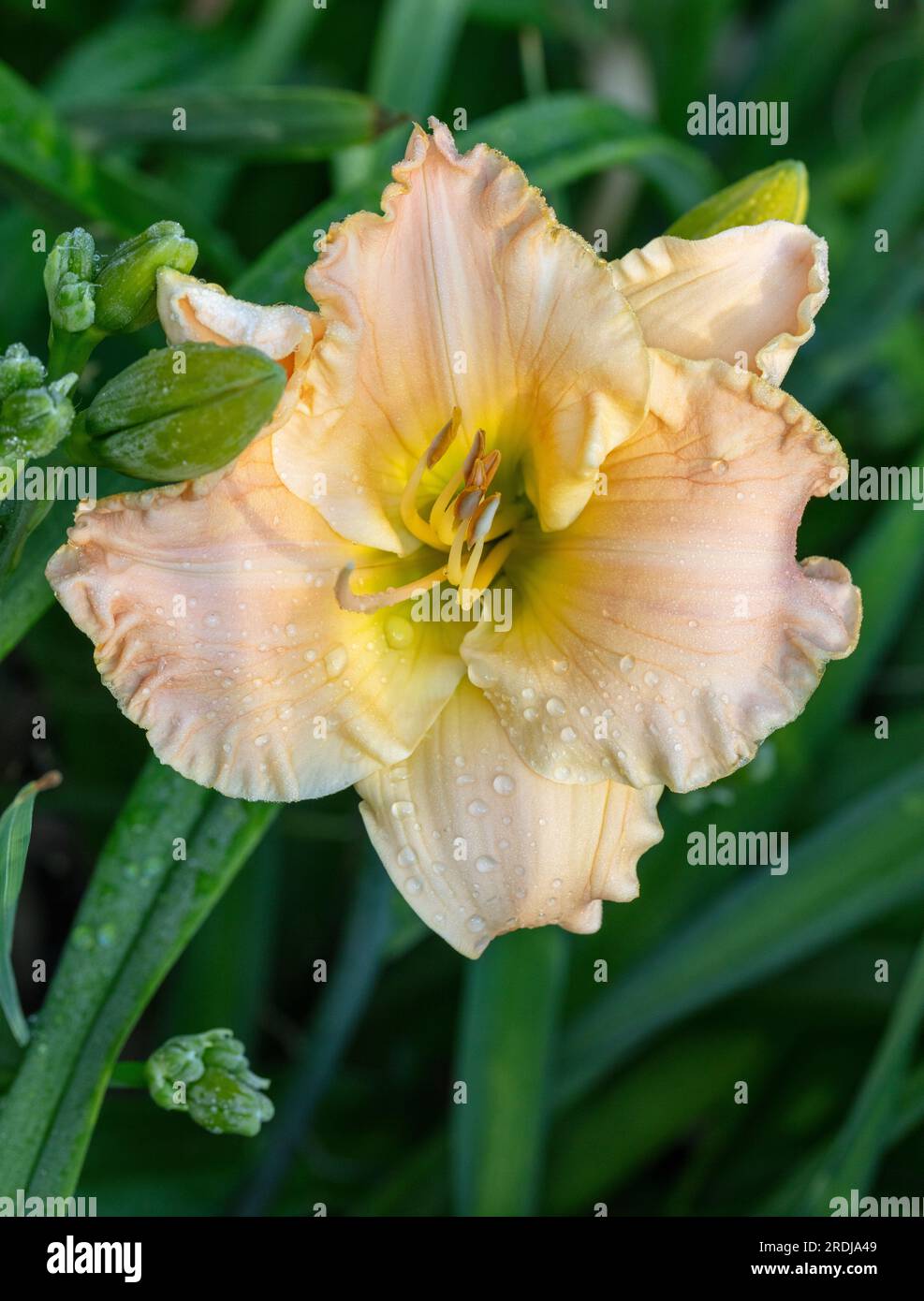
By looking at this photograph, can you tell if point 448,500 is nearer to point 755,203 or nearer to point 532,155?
point 755,203

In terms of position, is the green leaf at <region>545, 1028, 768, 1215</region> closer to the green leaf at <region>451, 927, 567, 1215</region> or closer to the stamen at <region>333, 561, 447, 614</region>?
the green leaf at <region>451, 927, 567, 1215</region>

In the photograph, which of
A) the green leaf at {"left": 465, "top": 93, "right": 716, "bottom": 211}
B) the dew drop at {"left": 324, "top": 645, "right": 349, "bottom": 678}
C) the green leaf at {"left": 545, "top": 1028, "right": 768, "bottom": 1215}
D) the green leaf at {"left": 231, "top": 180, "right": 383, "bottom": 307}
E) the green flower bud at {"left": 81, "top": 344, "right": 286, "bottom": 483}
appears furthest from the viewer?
the green leaf at {"left": 545, "top": 1028, "right": 768, "bottom": 1215}

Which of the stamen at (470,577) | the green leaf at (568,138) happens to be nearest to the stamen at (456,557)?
the stamen at (470,577)

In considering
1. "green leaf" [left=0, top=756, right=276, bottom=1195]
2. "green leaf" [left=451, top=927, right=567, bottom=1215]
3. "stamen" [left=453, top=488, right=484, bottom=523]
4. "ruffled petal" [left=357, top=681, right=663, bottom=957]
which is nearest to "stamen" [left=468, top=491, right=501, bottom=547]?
"stamen" [left=453, top=488, right=484, bottom=523]

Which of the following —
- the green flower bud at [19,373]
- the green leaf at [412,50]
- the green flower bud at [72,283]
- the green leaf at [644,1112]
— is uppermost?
the green leaf at [412,50]

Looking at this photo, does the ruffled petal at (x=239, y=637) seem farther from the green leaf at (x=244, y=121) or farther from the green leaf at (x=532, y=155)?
the green leaf at (x=244, y=121)

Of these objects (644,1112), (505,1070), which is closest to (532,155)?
(505,1070)

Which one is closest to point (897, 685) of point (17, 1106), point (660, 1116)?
point (660, 1116)

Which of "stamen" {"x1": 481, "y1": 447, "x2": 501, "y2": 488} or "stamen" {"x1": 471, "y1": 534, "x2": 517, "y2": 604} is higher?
"stamen" {"x1": 481, "y1": 447, "x2": 501, "y2": 488}
